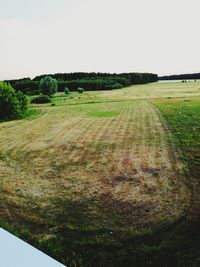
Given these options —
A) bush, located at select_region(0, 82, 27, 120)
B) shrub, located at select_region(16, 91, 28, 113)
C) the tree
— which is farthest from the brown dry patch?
the tree

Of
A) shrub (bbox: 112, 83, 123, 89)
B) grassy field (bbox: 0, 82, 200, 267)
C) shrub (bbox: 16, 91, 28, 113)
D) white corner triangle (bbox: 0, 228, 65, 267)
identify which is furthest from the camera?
shrub (bbox: 112, 83, 123, 89)

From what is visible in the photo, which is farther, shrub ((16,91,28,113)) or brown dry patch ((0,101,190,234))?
shrub ((16,91,28,113))

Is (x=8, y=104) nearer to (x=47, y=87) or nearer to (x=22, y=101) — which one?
(x=22, y=101)

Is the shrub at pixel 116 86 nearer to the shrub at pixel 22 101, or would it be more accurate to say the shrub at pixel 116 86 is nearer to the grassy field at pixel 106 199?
the shrub at pixel 22 101

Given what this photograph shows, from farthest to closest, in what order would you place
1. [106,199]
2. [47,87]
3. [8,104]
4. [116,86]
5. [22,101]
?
[116,86] → [47,87] → [22,101] → [8,104] → [106,199]

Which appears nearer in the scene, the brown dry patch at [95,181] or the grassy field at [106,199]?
the grassy field at [106,199]

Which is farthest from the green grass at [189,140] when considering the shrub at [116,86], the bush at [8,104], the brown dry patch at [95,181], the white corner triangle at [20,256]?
the shrub at [116,86]

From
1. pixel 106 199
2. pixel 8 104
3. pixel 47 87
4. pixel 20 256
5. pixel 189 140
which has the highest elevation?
pixel 47 87

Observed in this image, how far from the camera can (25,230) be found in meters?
7.56

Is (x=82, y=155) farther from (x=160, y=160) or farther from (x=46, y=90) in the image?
(x=46, y=90)

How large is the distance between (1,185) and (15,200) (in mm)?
1611

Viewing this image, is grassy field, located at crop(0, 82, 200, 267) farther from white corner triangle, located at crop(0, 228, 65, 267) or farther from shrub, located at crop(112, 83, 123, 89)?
shrub, located at crop(112, 83, 123, 89)

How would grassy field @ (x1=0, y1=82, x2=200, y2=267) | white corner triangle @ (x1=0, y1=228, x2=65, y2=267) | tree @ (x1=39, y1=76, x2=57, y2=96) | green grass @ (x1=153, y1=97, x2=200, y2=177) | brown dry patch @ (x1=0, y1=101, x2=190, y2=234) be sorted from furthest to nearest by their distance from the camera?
tree @ (x1=39, y1=76, x2=57, y2=96) → green grass @ (x1=153, y1=97, x2=200, y2=177) → brown dry patch @ (x1=0, y1=101, x2=190, y2=234) → grassy field @ (x1=0, y1=82, x2=200, y2=267) → white corner triangle @ (x1=0, y1=228, x2=65, y2=267)

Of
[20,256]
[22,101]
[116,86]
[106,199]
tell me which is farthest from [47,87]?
[20,256]
